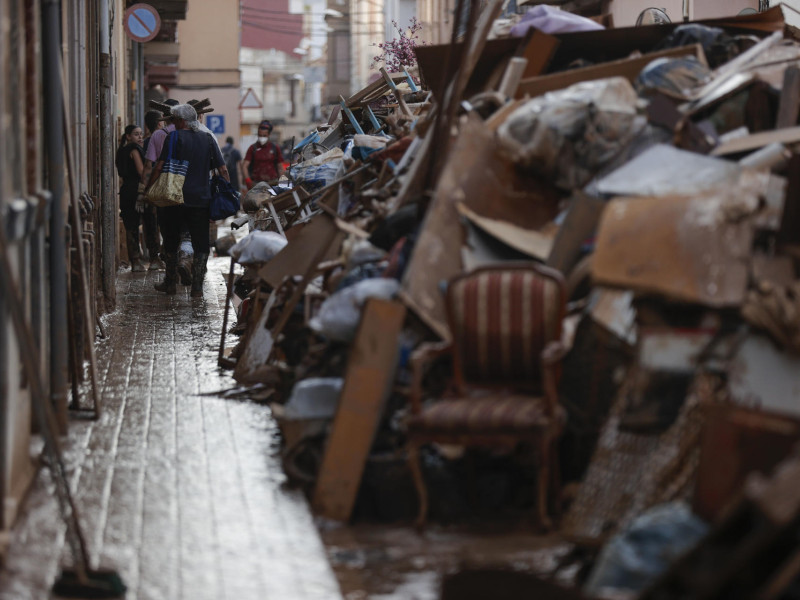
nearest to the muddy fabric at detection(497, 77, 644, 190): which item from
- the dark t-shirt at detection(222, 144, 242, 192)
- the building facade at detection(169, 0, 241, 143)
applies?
the dark t-shirt at detection(222, 144, 242, 192)

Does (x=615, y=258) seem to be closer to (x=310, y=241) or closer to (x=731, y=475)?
(x=731, y=475)

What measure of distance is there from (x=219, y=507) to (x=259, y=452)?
1091 mm

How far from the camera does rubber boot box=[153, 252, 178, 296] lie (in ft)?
46.3

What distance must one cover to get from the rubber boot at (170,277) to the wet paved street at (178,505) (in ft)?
15.4

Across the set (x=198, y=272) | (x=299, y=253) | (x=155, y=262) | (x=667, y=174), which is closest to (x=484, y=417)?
(x=667, y=174)

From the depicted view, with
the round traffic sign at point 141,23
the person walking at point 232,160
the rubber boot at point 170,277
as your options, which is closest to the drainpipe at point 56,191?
the rubber boot at point 170,277

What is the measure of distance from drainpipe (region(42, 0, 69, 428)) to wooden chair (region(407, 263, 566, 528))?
236 centimetres

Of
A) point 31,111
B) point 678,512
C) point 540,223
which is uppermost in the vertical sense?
point 31,111

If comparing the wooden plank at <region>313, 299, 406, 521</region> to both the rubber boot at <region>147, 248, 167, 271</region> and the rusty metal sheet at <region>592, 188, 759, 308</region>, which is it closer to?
the rusty metal sheet at <region>592, 188, 759, 308</region>

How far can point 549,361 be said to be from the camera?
5355mm

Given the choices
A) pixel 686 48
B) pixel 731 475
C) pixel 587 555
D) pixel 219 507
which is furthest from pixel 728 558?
pixel 686 48

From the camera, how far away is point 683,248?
539cm

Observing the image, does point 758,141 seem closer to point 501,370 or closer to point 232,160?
point 501,370

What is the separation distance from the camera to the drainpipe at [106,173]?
12547 mm
